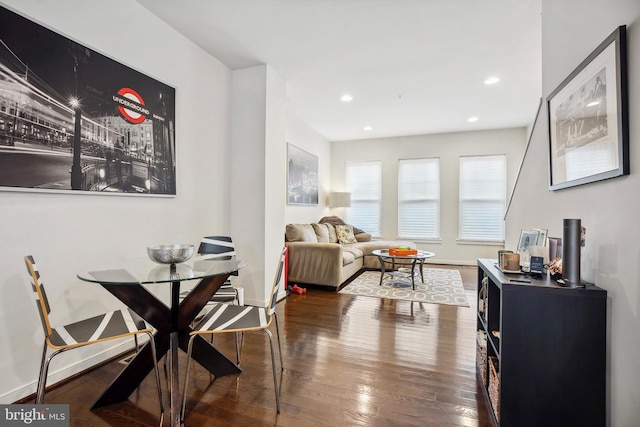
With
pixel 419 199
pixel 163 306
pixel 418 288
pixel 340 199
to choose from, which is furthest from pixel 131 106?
pixel 419 199

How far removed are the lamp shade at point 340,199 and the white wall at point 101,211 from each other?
372cm

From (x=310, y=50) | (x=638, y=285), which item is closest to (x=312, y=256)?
(x=310, y=50)

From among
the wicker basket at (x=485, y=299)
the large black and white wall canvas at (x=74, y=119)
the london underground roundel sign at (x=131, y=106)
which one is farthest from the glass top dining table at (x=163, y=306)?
the wicker basket at (x=485, y=299)

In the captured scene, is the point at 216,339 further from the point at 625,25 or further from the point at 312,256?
the point at 625,25

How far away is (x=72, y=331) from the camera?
1569 mm

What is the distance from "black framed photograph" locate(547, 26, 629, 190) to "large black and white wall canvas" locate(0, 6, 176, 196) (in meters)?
2.88

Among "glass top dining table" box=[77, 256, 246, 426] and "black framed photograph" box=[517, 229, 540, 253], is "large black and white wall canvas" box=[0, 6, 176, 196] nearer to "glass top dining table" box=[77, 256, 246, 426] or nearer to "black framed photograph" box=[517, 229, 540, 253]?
"glass top dining table" box=[77, 256, 246, 426]

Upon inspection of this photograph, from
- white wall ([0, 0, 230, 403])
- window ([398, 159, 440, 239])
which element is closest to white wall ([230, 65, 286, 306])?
white wall ([0, 0, 230, 403])

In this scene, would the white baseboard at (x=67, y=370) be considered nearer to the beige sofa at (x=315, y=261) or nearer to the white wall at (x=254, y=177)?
the white wall at (x=254, y=177)

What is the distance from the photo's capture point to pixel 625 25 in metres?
1.24

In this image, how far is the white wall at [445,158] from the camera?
5.97 m

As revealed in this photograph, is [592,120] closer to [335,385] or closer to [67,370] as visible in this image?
[335,385]

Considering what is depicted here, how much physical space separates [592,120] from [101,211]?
2969mm

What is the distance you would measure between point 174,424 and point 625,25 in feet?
8.74
